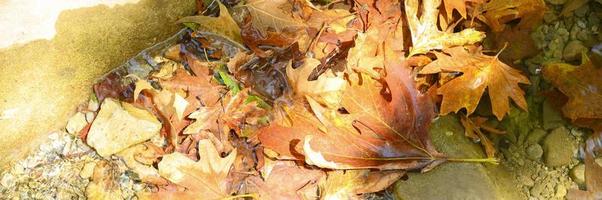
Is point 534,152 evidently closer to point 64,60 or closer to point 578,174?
point 578,174

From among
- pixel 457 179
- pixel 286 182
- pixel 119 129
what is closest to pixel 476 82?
pixel 457 179

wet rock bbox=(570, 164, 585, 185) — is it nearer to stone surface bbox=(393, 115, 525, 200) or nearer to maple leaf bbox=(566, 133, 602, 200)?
maple leaf bbox=(566, 133, 602, 200)

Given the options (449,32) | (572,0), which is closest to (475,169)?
(449,32)

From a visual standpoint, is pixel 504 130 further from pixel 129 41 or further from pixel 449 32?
pixel 129 41

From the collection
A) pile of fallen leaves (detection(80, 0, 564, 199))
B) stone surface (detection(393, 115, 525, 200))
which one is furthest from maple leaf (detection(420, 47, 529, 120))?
stone surface (detection(393, 115, 525, 200))

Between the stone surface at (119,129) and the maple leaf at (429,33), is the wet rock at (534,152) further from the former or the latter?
the stone surface at (119,129)

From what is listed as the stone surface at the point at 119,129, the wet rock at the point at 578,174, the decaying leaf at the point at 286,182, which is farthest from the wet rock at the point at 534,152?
the stone surface at the point at 119,129
